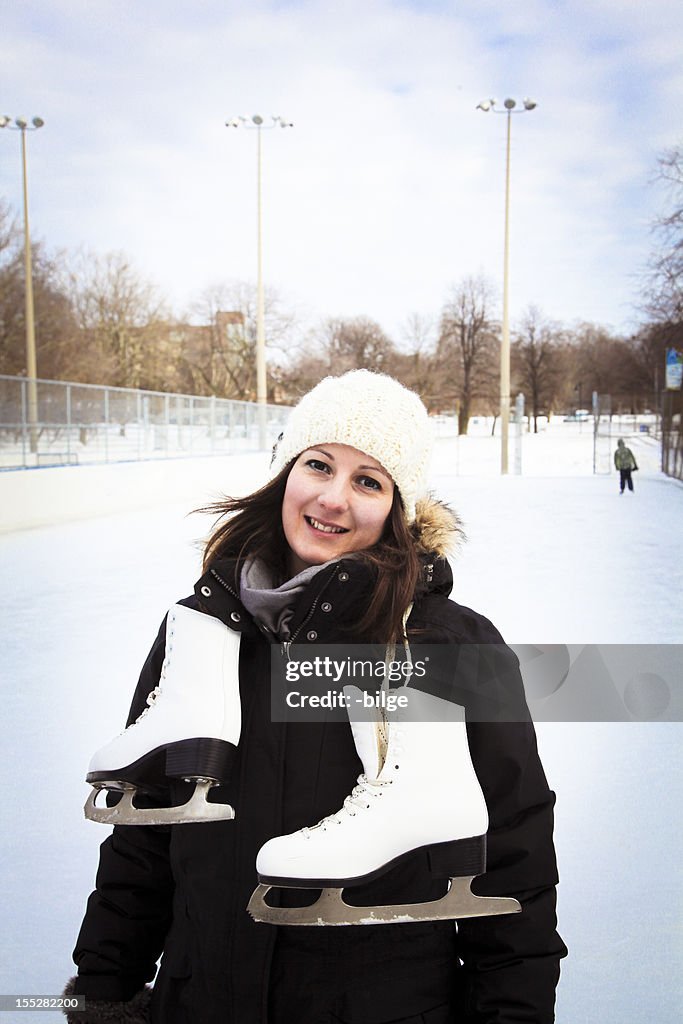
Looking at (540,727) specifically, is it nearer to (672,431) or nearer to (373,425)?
(373,425)

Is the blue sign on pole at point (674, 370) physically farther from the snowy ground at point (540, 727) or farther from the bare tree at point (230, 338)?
the bare tree at point (230, 338)

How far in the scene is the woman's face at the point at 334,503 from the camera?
939 mm

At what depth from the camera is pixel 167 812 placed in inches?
33.9

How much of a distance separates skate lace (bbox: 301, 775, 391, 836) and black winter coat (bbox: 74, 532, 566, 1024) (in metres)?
0.06

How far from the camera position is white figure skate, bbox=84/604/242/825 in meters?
0.82

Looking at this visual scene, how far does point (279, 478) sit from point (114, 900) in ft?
1.78

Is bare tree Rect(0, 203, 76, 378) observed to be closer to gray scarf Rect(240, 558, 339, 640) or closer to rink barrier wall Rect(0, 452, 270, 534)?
rink barrier wall Rect(0, 452, 270, 534)

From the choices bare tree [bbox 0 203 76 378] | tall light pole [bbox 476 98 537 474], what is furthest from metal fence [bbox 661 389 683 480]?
bare tree [bbox 0 203 76 378]

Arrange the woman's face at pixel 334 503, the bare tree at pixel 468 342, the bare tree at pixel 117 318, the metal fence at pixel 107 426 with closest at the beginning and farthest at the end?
the woman's face at pixel 334 503, the metal fence at pixel 107 426, the bare tree at pixel 468 342, the bare tree at pixel 117 318

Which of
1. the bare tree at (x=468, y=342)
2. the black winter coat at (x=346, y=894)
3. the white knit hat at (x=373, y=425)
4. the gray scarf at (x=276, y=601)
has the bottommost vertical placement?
the black winter coat at (x=346, y=894)

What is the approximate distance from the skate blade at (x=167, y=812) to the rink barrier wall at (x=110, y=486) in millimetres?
4339

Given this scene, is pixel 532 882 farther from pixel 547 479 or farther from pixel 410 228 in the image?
pixel 547 479

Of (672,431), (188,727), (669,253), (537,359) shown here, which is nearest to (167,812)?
(188,727)

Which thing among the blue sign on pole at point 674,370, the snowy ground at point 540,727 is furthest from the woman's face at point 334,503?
the blue sign on pole at point 674,370
